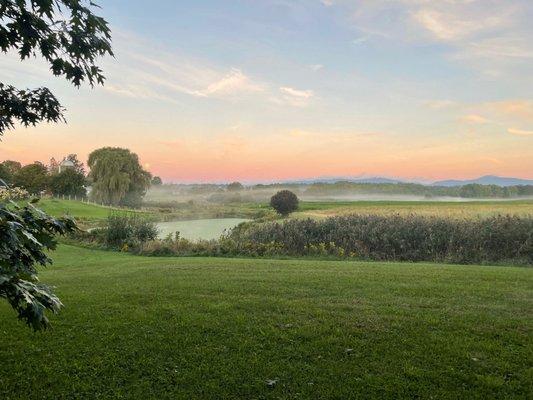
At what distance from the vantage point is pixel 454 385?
4.21 m

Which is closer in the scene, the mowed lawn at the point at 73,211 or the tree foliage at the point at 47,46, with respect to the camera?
the tree foliage at the point at 47,46

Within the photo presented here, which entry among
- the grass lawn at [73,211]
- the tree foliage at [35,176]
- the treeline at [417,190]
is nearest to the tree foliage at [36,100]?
the grass lawn at [73,211]

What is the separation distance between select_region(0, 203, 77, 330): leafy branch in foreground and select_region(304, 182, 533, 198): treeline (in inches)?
1702

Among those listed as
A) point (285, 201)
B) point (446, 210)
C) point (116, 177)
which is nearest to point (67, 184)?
point (116, 177)

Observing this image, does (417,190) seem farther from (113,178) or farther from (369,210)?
(113,178)

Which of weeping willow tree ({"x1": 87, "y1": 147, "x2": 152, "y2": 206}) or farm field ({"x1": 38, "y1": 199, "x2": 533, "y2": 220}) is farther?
weeping willow tree ({"x1": 87, "y1": 147, "x2": 152, "y2": 206})

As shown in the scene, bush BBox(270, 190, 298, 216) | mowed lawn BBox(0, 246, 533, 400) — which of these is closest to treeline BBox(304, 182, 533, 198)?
bush BBox(270, 190, 298, 216)

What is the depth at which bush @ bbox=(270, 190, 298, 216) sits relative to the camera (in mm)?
A: 31000

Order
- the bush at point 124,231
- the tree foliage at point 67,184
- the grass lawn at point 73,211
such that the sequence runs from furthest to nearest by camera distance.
A: the tree foliage at point 67,184 < the grass lawn at point 73,211 < the bush at point 124,231

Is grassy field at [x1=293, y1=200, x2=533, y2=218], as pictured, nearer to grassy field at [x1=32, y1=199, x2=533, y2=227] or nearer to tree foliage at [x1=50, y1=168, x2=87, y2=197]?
grassy field at [x1=32, y1=199, x2=533, y2=227]

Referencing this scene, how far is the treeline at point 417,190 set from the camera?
41.0 meters

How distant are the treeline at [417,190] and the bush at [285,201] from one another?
19.2m

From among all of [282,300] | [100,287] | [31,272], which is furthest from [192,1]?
[31,272]

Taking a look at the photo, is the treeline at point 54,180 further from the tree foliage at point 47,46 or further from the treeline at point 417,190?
the tree foliage at point 47,46
